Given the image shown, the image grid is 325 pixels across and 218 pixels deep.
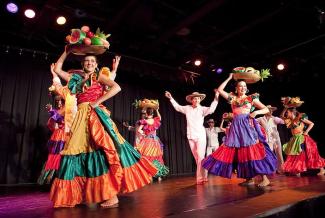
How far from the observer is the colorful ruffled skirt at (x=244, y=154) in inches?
143

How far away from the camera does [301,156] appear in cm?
592

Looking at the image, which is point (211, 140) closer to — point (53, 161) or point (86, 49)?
point (53, 161)

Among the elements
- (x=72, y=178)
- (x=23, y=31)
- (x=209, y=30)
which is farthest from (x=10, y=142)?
(x=209, y=30)

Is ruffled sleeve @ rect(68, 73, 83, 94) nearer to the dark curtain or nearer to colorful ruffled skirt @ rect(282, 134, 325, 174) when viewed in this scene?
the dark curtain

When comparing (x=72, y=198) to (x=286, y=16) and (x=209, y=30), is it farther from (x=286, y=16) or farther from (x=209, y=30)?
(x=286, y=16)

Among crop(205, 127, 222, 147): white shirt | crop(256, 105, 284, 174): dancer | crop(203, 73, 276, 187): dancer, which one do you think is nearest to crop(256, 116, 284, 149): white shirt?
crop(256, 105, 284, 174): dancer

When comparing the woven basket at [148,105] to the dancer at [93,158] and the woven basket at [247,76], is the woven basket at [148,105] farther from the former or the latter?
the dancer at [93,158]

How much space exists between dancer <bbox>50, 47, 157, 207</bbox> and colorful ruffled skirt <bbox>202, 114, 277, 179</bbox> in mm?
1648

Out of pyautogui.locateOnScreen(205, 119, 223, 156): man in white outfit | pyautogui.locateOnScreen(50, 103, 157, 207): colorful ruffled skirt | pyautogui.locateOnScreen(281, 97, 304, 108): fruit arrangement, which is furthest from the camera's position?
pyautogui.locateOnScreen(205, 119, 223, 156): man in white outfit

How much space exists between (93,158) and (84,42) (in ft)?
3.47

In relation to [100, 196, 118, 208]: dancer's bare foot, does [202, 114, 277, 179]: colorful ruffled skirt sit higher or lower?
higher

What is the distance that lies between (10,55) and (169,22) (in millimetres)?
3845

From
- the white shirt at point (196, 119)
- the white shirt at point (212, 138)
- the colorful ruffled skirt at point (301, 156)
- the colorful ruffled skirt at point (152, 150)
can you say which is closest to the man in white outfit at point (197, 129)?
the white shirt at point (196, 119)

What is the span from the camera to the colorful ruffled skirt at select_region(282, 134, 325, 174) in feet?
18.8
